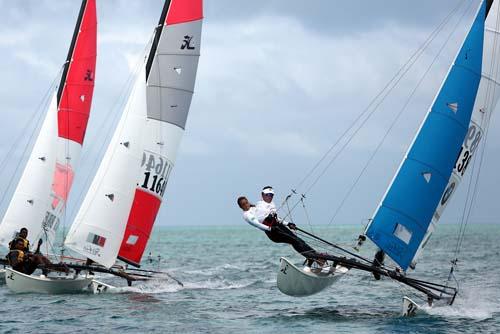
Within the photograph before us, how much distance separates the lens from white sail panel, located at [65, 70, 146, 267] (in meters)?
18.0

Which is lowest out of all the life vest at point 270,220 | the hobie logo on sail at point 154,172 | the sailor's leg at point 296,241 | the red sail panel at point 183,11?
the sailor's leg at point 296,241

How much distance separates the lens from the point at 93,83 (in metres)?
22.4

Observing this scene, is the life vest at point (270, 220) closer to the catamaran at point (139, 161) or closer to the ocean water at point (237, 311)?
the ocean water at point (237, 311)

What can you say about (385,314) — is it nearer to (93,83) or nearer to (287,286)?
(287,286)

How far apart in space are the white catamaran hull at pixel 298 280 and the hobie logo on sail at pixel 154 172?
515 cm

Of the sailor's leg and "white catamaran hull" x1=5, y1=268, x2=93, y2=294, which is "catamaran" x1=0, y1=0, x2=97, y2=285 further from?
the sailor's leg

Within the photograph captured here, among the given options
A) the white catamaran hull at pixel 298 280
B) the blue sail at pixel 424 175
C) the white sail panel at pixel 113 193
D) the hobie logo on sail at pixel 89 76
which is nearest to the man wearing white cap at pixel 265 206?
the white catamaran hull at pixel 298 280

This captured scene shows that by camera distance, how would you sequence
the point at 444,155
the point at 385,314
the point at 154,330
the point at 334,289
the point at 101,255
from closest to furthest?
the point at 154,330, the point at 444,155, the point at 385,314, the point at 101,255, the point at 334,289

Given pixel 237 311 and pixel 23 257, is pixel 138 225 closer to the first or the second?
pixel 23 257

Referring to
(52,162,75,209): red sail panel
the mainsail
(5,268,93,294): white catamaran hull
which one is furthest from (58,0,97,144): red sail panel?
(5,268,93,294): white catamaran hull

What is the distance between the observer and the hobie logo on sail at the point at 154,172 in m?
18.5

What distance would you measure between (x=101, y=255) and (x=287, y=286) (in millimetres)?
5209

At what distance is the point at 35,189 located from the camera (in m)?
21.4

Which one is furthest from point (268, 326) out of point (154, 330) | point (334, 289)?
point (334, 289)
